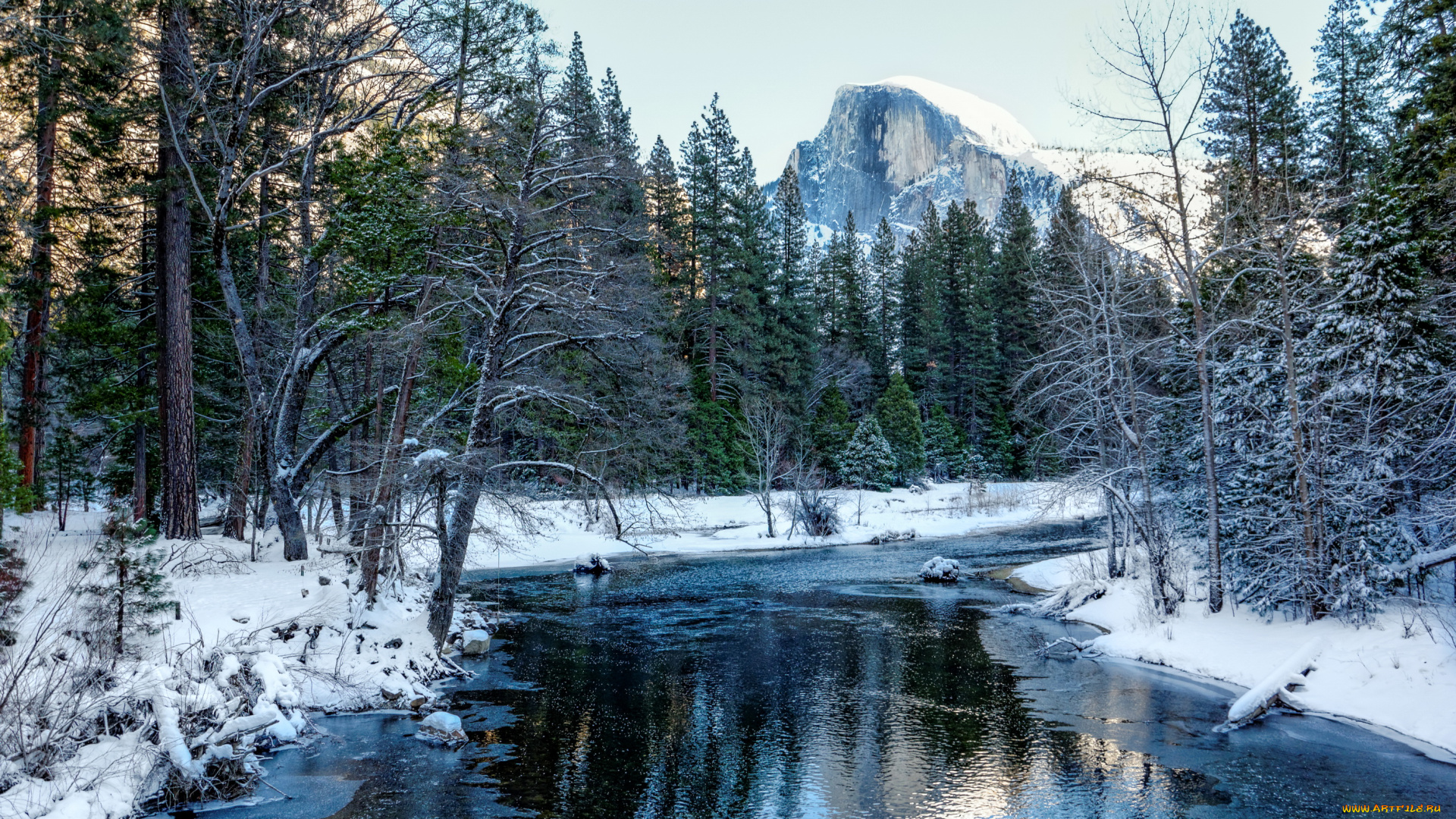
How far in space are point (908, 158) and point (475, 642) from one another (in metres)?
143

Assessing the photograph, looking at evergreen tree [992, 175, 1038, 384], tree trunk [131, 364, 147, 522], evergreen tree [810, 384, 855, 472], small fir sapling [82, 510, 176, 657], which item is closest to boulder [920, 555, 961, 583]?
small fir sapling [82, 510, 176, 657]

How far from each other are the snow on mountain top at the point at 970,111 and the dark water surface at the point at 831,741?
14200 cm

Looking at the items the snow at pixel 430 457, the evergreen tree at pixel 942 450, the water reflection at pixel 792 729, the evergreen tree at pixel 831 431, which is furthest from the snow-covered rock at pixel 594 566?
the evergreen tree at pixel 942 450

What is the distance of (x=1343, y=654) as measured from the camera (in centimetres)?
1095

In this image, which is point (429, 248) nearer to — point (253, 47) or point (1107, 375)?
point (253, 47)

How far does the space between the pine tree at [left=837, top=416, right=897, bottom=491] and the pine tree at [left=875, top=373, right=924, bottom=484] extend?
2.17 meters

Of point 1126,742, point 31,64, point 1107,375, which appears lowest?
point 1126,742

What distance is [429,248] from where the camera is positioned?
1388 centimetres

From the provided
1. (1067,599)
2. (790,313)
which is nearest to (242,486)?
(1067,599)

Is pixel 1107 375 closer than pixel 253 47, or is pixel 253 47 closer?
pixel 253 47

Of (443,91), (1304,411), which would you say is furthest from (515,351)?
(1304,411)

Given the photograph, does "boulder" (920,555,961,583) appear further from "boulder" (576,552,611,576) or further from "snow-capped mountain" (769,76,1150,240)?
"snow-capped mountain" (769,76,1150,240)

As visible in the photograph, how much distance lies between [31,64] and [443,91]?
21.8ft

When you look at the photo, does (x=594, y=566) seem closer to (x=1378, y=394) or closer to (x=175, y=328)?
(x=175, y=328)
